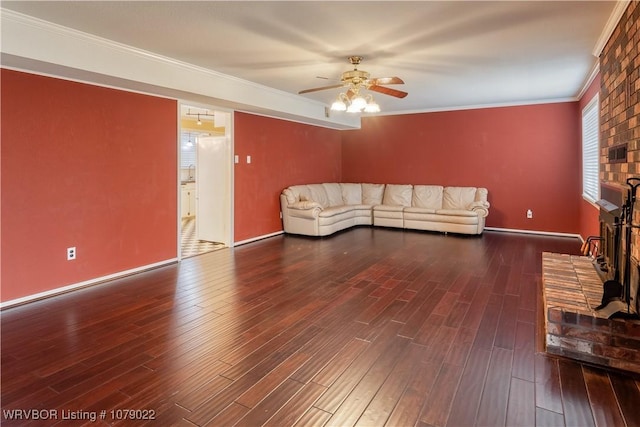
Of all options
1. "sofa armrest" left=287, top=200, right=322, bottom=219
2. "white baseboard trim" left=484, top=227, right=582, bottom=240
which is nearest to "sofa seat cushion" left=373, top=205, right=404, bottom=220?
A: "sofa armrest" left=287, top=200, right=322, bottom=219

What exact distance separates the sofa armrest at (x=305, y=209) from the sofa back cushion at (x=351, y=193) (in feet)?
5.51

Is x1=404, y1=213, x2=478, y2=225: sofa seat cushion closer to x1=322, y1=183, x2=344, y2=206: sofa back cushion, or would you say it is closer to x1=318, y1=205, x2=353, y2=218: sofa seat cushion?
x1=318, y1=205, x2=353, y2=218: sofa seat cushion

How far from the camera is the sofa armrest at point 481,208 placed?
6602 mm

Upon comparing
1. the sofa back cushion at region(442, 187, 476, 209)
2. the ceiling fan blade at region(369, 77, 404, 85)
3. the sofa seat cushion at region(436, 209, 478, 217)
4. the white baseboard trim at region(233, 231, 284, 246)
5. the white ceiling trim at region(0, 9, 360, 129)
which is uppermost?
the white ceiling trim at region(0, 9, 360, 129)

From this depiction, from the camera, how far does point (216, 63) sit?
4.28 m

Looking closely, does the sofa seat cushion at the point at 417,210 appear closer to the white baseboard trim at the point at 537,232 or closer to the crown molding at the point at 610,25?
the white baseboard trim at the point at 537,232

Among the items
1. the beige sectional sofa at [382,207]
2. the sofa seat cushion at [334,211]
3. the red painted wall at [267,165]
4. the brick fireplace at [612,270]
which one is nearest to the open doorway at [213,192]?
the red painted wall at [267,165]

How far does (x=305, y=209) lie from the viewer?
21.1ft

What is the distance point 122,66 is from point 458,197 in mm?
5953

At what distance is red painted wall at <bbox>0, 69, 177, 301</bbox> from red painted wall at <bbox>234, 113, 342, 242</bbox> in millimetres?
1284

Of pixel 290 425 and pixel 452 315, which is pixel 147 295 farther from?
pixel 452 315

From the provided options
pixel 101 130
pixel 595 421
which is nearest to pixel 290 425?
pixel 595 421

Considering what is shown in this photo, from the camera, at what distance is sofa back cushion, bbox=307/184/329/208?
23.7ft

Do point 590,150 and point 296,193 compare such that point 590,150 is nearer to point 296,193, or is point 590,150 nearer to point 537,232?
point 537,232
